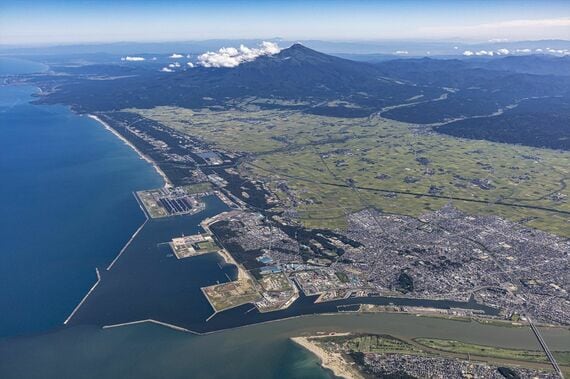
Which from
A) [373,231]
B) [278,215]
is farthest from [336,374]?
[278,215]

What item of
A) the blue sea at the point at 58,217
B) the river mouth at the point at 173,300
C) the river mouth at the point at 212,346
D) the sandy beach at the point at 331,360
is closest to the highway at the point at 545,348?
the river mouth at the point at 212,346

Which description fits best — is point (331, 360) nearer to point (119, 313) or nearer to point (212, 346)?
point (212, 346)

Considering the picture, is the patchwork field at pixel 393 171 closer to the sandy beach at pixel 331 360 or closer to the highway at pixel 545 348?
the sandy beach at pixel 331 360

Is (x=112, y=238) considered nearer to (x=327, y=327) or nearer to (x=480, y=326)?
(x=327, y=327)

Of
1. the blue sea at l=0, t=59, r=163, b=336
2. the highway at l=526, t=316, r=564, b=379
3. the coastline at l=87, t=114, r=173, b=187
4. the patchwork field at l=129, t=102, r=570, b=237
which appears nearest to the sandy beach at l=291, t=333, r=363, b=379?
the highway at l=526, t=316, r=564, b=379

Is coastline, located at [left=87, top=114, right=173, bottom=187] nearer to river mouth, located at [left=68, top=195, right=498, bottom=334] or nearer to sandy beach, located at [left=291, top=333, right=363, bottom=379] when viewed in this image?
river mouth, located at [left=68, top=195, right=498, bottom=334]

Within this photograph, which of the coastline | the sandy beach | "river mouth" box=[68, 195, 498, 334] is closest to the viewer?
the sandy beach
